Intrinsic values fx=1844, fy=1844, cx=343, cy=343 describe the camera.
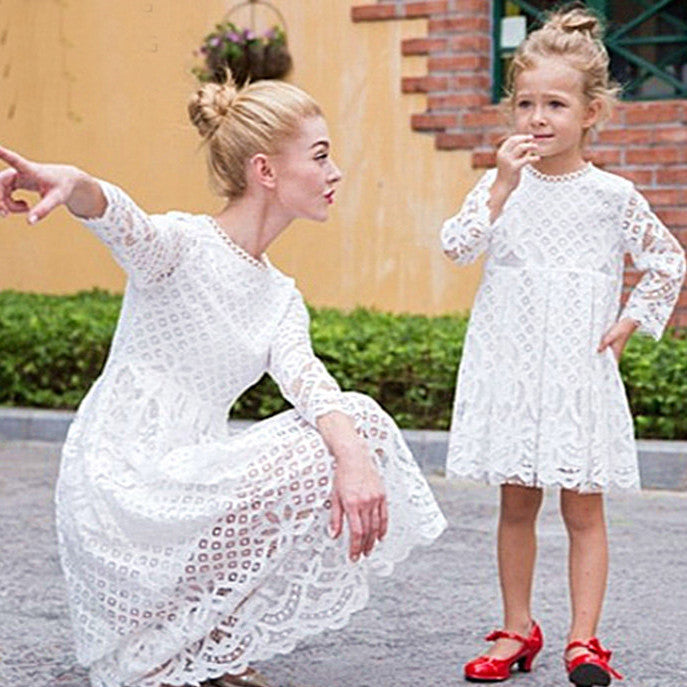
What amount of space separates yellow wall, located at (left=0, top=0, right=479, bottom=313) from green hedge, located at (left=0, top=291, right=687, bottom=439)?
0.40 metres

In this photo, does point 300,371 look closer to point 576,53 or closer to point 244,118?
point 244,118

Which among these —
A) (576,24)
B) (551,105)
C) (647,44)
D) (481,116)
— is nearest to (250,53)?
(481,116)

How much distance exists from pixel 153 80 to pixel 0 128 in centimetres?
105

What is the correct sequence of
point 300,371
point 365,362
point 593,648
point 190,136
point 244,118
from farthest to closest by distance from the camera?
point 190,136 → point 365,362 → point 593,648 → point 244,118 → point 300,371

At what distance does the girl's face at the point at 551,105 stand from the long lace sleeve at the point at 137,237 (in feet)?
2.73

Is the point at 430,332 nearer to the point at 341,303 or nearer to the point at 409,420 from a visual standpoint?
the point at 409,420

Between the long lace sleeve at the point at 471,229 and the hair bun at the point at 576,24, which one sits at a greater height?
the hair bun at the point at 576,24

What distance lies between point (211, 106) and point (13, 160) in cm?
75

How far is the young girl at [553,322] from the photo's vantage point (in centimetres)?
387

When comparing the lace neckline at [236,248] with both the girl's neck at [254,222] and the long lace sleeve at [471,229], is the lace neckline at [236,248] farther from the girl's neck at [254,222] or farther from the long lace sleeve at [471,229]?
the long lace sleeve at [471,229]

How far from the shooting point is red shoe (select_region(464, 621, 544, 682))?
12.8 ft

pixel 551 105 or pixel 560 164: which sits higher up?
pixel 551 105

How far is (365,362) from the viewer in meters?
7.52

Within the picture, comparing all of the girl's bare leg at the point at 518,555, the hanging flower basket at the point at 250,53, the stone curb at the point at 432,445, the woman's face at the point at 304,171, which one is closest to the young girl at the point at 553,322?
the girl's bare leg at the point at 518,555
